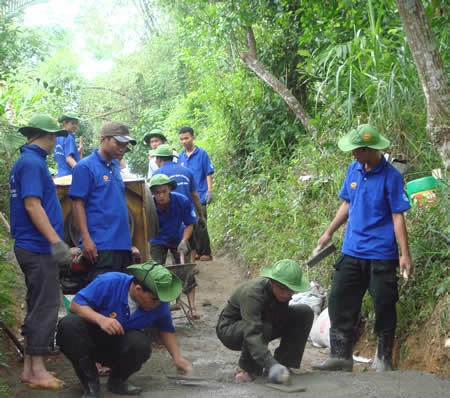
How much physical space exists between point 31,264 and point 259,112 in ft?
24.7

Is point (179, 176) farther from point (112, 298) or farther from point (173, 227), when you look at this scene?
point (112, 298)

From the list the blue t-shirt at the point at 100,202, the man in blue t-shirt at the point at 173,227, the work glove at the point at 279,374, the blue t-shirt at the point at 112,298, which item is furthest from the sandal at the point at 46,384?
the man in blue t-shirt at the point at 173,227

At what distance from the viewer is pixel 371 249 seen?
4.78 meters

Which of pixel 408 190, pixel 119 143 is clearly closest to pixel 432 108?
pixel 408 190

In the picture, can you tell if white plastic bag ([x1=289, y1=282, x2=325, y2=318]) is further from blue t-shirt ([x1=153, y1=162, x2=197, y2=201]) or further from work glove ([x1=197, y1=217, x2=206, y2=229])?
work glove ([x1=197, y1=217, x2=206, y2=229])

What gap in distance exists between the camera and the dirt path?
3975 millimetres

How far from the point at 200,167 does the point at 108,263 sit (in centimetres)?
396

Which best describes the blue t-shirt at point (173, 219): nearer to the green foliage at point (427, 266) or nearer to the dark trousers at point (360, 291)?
the dark trousers at point (360, 291)

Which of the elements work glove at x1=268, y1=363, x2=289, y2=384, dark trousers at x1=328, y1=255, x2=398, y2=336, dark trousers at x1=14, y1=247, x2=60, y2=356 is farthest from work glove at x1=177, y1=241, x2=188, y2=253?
work glove at x1=268, y1=363, x2=289, y2=384

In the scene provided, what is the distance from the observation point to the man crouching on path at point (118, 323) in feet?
13.5

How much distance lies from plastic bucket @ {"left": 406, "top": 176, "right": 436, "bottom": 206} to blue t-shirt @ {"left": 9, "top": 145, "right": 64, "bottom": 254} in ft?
10.1

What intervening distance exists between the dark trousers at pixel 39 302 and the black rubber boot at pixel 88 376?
1.15 feet

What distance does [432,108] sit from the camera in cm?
544

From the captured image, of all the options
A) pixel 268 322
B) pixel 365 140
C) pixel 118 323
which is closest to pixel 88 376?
pixel 118 323
